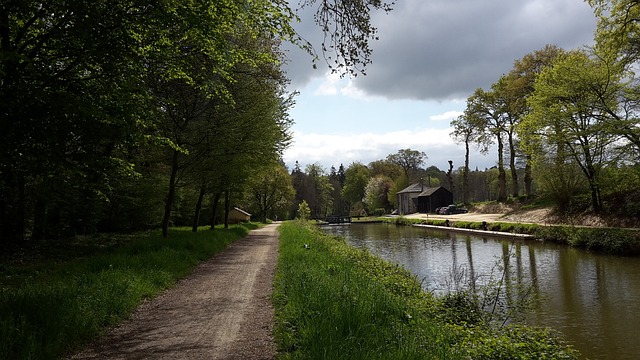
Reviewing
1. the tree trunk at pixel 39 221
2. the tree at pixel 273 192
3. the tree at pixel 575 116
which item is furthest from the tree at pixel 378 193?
the tree trunk at pixel 39 221

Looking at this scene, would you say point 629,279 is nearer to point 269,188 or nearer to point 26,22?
point 26,22

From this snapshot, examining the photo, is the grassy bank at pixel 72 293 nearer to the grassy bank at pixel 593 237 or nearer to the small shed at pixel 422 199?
the grassy bank at pixel 593 237

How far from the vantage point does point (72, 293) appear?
246 inches

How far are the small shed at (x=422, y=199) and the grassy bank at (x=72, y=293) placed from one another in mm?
57979

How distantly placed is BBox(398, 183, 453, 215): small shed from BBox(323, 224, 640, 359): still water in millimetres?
43644

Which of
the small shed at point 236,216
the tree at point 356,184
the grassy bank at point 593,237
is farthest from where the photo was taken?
the tree at point 356,184

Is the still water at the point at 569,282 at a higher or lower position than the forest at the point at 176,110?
lower

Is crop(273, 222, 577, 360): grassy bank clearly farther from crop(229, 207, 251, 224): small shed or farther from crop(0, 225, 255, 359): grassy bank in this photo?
crop(229, 207, 251, 224): small shed

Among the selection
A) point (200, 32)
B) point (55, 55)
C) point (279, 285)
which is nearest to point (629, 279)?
point (279, 285)

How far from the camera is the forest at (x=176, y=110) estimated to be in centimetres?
637

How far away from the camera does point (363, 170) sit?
317 feet

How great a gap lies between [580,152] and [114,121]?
88.7 feet

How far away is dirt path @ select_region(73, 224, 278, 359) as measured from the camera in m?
4.84

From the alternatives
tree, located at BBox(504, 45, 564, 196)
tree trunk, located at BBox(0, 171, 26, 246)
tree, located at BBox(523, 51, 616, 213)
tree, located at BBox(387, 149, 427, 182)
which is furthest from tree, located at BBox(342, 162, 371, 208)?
tree trunk, located at BBox(0, 171, 26, 246)
